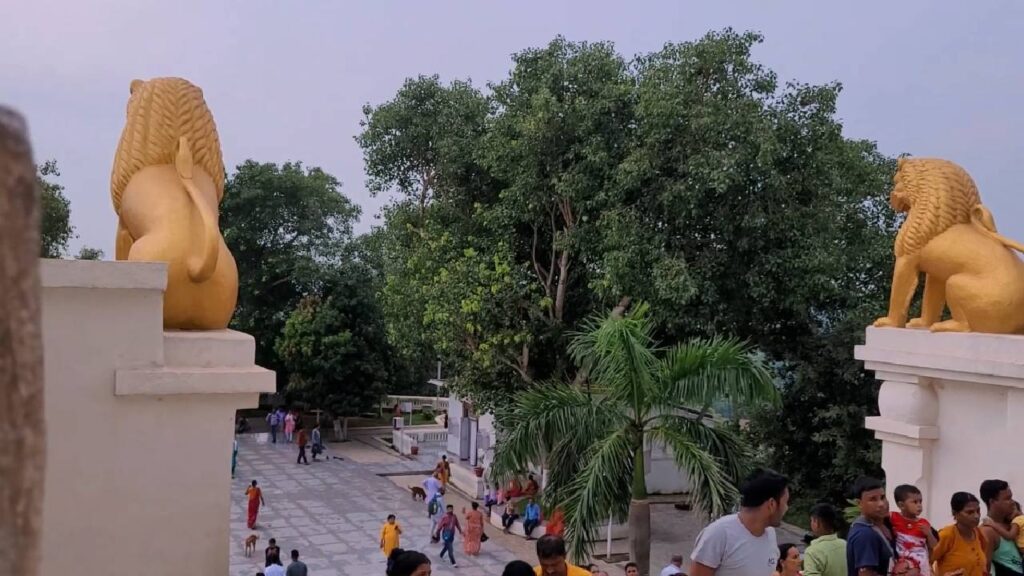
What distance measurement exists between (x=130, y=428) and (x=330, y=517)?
10.7m

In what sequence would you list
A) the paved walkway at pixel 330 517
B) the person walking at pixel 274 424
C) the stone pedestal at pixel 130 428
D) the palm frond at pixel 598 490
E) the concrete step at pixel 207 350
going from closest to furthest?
the stone pedestal at pixel 130 428
the concrete step at pixel 207 350
the palm frond at pixel 598 490
the paved walkway at pixel 330 517
the person walking at pixel 274 424

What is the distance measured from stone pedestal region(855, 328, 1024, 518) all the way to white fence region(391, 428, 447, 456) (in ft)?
48.0

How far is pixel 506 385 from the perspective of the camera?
13570mm

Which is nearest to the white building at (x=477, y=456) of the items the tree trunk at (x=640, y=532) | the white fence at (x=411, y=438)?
the white fence at (x=411, y=438)

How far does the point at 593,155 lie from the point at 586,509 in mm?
6053

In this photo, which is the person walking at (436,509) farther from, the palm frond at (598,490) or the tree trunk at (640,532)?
the tree trunk at (640,532)

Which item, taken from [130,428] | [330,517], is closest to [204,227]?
[130,428]

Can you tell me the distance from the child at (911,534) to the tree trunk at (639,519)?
3.10m

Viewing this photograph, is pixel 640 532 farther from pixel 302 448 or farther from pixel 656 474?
pixel 302 448

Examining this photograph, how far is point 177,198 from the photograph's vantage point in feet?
16.2

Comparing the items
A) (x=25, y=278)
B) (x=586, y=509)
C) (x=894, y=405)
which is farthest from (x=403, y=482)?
(x=25, y=278)

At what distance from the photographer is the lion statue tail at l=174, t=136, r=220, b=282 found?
467 centimetres

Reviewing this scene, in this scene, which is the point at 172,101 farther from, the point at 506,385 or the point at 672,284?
the point at 506,385

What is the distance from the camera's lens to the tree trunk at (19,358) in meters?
1.05
